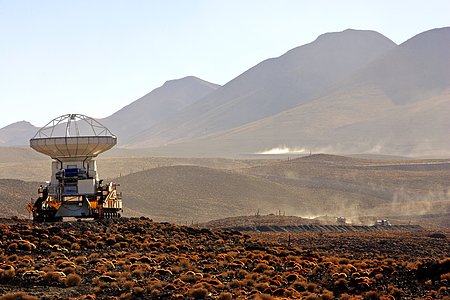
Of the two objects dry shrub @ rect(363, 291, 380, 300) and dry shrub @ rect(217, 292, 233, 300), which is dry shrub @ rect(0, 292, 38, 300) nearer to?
dry shrub @ rect(217, 292, 233, 300)

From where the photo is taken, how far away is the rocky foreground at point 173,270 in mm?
19766

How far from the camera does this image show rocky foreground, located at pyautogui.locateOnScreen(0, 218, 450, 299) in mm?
19766

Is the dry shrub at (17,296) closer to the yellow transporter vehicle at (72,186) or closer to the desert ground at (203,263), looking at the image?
the desert ground at (203,263)

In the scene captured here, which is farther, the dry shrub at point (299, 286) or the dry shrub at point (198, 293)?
the dry shrub at point (299, 286)

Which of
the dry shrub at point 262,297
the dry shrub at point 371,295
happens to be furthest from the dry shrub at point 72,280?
the dry shrub at point 371,295

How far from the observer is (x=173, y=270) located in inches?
899

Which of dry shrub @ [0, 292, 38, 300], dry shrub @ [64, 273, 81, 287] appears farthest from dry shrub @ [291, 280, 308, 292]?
dry shrub @ [0, 292, 38, 300]

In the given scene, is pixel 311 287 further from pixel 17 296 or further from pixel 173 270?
pixel 17 296

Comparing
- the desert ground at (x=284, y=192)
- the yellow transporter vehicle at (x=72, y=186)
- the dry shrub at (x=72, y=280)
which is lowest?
the desert ground at (x=284, y=192)

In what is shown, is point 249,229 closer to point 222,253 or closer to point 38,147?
point 38,147

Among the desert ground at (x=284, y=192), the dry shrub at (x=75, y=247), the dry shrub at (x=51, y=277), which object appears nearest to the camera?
the dry shrub at (x=51, y=277)

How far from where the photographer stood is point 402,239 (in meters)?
51.9

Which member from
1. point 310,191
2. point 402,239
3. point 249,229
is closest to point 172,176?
point 310,191

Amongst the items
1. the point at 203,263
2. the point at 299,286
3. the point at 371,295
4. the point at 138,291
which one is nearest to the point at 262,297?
the point at 138,291
